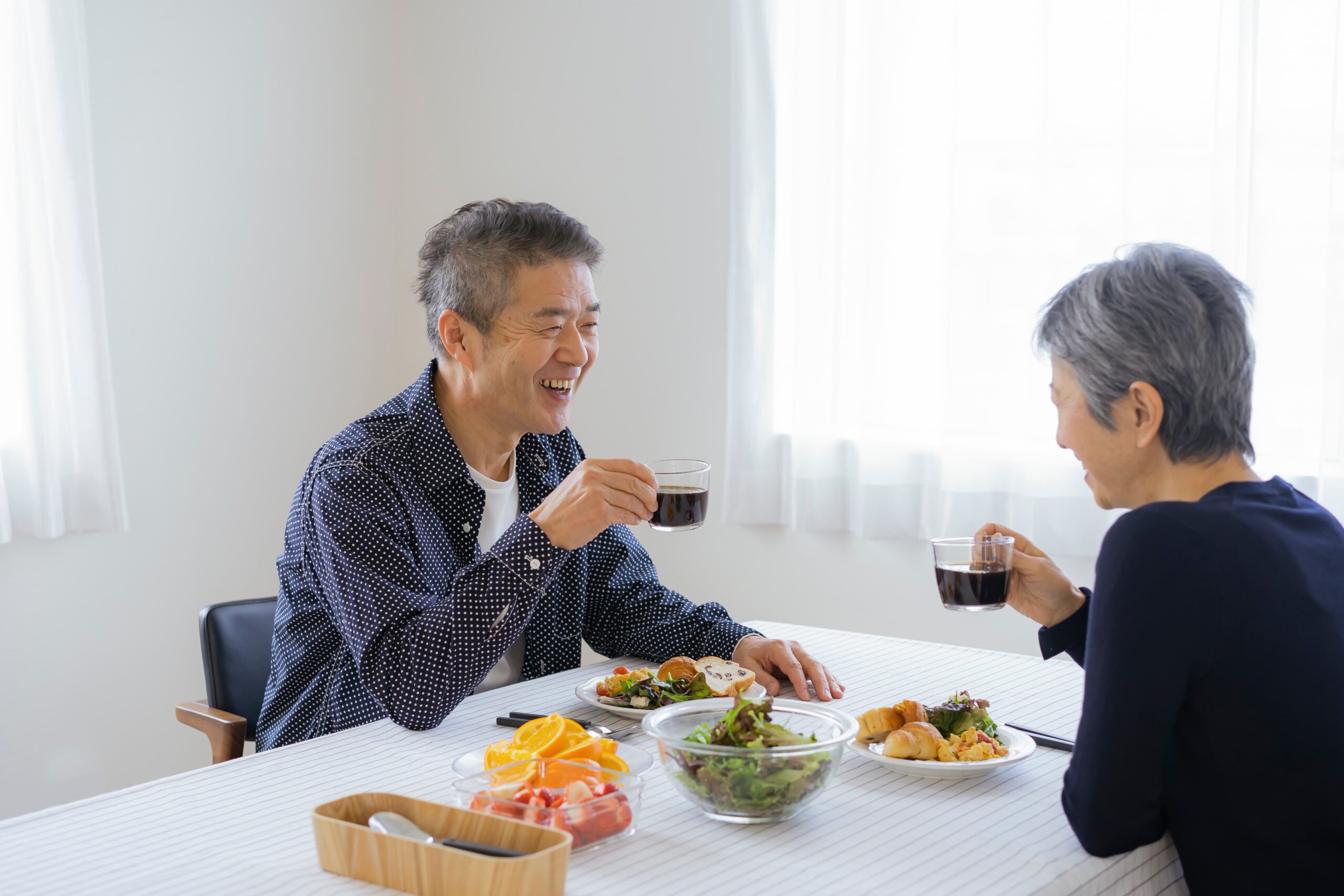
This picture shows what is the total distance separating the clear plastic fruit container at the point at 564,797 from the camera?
3.86 feet

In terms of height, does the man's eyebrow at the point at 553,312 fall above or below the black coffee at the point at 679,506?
above

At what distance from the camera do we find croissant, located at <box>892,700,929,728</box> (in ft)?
5.06

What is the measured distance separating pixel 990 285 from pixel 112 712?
2.76 metres

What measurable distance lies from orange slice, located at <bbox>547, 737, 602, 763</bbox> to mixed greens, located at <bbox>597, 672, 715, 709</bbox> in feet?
1.10

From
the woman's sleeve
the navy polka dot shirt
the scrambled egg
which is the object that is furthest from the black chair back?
the woman's sleeve

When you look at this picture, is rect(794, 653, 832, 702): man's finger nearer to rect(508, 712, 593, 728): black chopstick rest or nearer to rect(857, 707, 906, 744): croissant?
rect(857, 707, 906, 744): croissant

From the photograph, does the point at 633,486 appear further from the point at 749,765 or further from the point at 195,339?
the point at 195,339

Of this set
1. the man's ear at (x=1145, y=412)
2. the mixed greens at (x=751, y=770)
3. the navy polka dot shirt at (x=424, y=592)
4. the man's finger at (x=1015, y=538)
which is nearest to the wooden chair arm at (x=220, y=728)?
the navy polka dot shirt at (x=424, y=592)

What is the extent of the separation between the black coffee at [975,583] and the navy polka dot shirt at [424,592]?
18.6 inches

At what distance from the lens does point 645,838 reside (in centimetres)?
124

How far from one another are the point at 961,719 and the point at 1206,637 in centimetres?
42

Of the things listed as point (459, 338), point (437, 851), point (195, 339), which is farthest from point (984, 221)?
point (437, 851)

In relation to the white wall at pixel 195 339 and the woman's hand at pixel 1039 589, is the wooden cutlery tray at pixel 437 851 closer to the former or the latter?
the woman's hand at pixel 1039 589

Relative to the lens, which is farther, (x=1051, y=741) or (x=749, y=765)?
(x=1051, y=741)
